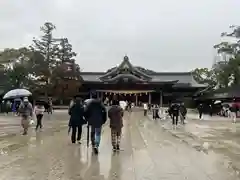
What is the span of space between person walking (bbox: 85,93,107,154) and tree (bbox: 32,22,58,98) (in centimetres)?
4503

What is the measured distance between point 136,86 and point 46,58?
19678 mm

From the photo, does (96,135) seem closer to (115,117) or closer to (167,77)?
(115,117)

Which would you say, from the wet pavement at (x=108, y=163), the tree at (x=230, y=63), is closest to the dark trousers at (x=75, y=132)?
the wet pavement at (x=108, y=163)

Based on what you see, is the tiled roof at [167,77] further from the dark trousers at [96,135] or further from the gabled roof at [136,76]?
the dark trousers at [96,135]

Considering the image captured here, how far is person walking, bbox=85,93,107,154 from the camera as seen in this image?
464 inches

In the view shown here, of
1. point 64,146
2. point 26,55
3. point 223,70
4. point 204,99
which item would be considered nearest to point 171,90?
point 204,99

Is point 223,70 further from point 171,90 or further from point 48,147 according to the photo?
point 48,147

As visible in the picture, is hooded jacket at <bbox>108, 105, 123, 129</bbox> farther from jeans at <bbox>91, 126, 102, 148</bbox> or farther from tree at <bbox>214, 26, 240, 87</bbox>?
tree at <bbox>214, 26, 240, 87</bbox>

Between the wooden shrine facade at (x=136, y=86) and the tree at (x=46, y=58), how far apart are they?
32.3ft

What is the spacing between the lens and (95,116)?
38.8 ft

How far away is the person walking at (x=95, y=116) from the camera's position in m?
11.8

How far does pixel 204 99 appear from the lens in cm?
5966

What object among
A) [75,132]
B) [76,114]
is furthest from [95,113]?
[75,132]

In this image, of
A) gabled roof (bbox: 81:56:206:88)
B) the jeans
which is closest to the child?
the jeans
